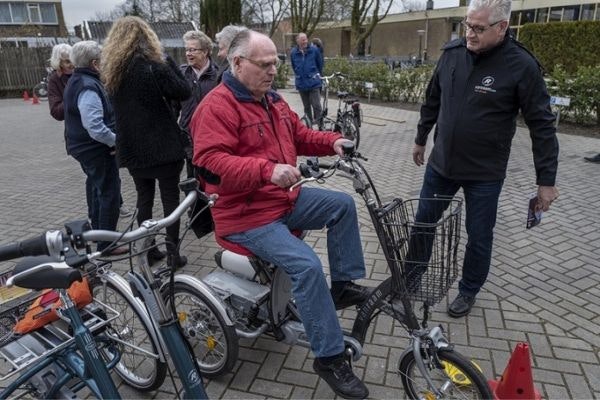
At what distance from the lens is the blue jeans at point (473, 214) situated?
3.10 metres

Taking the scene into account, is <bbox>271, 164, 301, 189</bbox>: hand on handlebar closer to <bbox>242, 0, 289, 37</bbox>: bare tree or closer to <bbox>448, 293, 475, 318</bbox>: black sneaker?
<bbox>448, 293, 475, 318</bbox>: black sneaker

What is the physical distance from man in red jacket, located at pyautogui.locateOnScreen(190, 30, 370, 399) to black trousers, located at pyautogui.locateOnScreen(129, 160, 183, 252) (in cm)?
144

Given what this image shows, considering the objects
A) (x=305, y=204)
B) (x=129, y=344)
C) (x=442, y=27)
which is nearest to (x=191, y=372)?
(x=129, y=344)

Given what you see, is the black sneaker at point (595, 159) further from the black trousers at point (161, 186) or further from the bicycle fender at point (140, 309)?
the bicycle fender at point (140, 309)

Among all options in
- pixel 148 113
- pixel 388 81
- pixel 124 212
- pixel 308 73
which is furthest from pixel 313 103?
pixel 148 113

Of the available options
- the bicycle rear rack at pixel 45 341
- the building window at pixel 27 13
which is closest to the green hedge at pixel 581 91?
the bicycle rear rack at pixel 45 341

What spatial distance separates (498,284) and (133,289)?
287cm

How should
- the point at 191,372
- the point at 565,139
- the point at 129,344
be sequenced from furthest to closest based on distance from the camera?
the point at 565,139 → the point at 129,344 → the point at 191,372

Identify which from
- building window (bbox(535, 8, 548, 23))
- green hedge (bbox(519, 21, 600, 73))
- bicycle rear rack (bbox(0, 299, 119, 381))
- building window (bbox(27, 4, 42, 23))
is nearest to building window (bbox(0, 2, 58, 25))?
building window (bbox(27, 4, 42, 23))

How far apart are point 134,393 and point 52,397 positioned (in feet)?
1.91

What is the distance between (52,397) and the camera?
2236 mm

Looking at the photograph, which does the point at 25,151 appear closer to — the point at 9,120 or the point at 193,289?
the point at 9,120

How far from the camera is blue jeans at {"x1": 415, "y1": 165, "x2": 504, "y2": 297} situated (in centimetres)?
310

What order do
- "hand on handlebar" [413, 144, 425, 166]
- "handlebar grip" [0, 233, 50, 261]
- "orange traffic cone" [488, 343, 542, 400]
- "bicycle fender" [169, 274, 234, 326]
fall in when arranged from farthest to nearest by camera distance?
"hand on handlebar" [413, 144, 425, 166] < "bicycle fender" [169, 274, 234, 326] < "orange traffic cone" [488, 343, 542, 400] < "handlebar grip" [0, 233, 50, 261]
